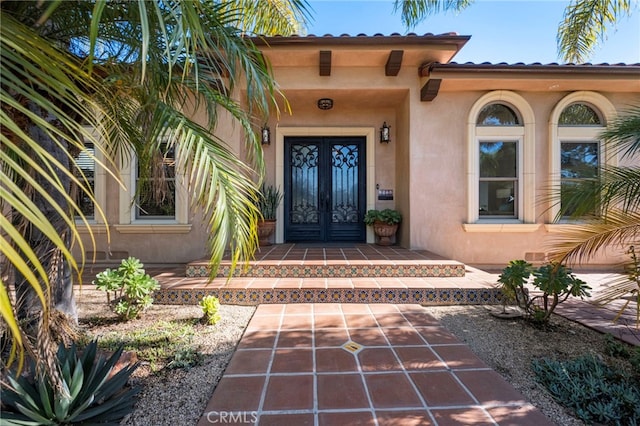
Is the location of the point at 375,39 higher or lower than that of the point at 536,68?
higher

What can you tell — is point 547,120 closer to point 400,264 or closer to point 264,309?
point 400,264

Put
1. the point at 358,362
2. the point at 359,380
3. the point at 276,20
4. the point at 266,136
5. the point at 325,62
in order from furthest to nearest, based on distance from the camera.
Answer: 1. the point at 266,136
2. the point at 325,62
3. the point at 276,20
4. the point at 358,362
5. the point at 359,380

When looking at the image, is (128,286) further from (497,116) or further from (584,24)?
(584,24)

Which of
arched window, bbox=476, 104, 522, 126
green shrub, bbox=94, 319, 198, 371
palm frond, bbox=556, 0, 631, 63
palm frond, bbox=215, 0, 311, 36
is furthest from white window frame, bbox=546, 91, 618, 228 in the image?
green shrub, bbox=94, 319, 198, 371

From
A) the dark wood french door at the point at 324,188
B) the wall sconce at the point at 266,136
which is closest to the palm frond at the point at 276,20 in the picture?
the wall sconce at the point at 266,136

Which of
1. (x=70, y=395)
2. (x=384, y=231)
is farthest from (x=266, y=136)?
(x=70, y=395)

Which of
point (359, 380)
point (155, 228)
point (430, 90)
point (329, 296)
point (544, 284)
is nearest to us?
point (359, 380)

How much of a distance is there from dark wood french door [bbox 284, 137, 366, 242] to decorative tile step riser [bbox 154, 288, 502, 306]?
2924mm

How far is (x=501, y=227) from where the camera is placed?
5.74 metres

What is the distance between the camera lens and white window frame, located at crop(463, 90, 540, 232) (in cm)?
572

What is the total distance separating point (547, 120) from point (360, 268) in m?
4.84

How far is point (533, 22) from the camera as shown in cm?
603

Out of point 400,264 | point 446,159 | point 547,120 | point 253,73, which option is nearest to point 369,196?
point 446,159

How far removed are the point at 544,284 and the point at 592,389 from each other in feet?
3.93
